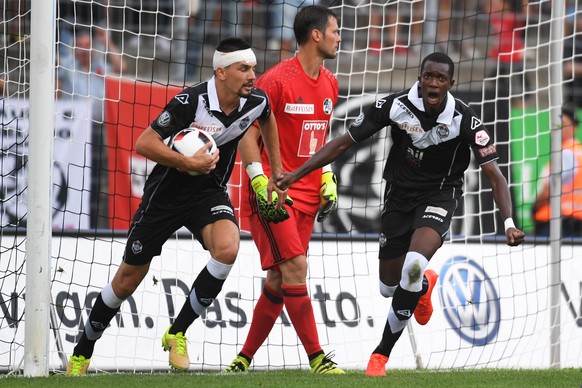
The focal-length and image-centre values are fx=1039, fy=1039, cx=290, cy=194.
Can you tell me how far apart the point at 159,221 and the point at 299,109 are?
4.18 feet

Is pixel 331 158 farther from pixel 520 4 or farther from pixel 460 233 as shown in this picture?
pixel 520 4

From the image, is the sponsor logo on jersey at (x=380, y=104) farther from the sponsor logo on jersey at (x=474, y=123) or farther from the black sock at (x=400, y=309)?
the black sock at (x=400, y=309)

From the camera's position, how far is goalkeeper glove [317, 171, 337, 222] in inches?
283

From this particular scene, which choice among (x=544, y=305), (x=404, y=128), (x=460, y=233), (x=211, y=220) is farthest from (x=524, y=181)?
(x=211, y=220)

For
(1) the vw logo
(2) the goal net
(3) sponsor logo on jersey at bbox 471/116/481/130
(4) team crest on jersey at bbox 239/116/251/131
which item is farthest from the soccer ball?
(1) the vw logo

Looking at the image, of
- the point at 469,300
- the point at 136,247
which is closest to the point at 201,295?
the point at 136,247

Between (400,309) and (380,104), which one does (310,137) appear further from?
(400,309)

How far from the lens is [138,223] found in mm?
6609

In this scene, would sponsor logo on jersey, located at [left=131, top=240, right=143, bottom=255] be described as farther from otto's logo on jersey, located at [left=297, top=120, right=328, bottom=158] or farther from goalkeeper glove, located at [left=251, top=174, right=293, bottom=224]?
otto's logo on jersey, located at [left=297, top=120, right=328, bottom=158]

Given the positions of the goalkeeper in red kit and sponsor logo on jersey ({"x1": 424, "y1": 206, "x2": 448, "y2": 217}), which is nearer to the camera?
sponsor logo on jersey ({"x1": 424, "y1": 206, "x2": 448, "y2": 217})

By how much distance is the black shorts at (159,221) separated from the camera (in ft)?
21.5

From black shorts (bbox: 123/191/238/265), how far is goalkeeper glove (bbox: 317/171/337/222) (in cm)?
86

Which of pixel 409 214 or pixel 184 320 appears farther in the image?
pixel 409 214

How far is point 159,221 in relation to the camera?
658 centimetres
